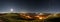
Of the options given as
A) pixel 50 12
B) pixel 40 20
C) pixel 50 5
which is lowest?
pixel 40 20

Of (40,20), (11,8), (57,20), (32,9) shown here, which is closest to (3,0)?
(11,8)

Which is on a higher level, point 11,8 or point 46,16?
point 11,8

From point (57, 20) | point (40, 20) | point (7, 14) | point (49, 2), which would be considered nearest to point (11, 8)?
point (7, 14)

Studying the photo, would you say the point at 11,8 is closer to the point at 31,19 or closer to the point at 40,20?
the point at 31,19

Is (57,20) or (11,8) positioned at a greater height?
(11,8)

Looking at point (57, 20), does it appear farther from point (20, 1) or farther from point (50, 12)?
point (20, 1)

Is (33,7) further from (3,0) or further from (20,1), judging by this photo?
(3,0)

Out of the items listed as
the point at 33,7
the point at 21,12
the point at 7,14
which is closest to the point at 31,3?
the point at 33,7
